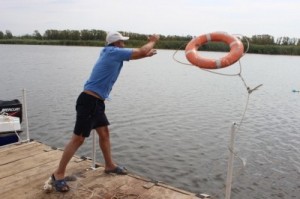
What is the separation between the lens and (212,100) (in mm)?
16922

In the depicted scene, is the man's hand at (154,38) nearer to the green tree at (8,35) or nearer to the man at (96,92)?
the man at (96,92)

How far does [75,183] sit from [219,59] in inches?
98.1

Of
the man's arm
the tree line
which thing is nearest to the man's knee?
the man's arm

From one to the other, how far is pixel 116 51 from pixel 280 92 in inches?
725

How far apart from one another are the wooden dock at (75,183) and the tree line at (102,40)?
42.7 m

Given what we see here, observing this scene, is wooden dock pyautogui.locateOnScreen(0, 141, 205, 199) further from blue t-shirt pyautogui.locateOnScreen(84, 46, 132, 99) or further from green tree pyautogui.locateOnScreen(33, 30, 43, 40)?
green tree pyautogui.locateOnScreen(33, 30, 43, 40)

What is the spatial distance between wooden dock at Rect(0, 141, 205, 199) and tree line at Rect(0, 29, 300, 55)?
140 feet

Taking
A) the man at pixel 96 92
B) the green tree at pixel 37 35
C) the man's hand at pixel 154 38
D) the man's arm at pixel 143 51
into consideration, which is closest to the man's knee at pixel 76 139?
the man at pixel 96 92

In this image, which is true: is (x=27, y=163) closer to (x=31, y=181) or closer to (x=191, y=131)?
(x=31, y=181)

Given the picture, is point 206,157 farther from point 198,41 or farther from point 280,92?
point 280,92

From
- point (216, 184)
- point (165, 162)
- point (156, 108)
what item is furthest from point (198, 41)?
point (156, 108)

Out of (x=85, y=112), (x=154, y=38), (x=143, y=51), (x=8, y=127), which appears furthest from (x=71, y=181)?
(x=8, y=127)

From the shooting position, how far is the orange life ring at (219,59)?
444 cm

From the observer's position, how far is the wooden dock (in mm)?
4262
